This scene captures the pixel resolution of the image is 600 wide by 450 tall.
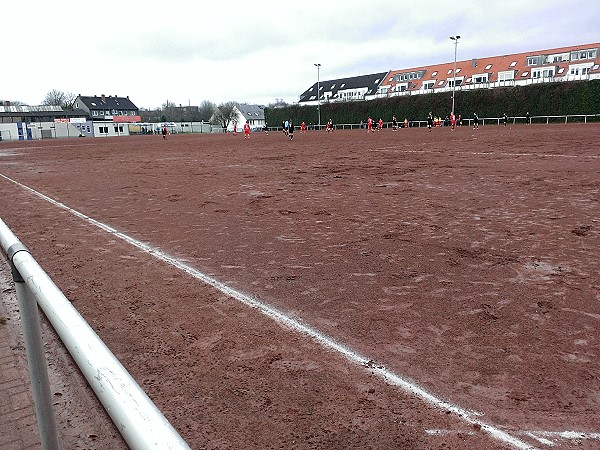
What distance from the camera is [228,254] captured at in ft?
22.3

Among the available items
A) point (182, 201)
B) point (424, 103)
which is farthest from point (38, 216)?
point (424, 103)

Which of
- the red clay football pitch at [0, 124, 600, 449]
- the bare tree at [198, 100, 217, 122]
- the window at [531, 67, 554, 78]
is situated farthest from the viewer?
the bare tree at [198, 100, 217, 122]

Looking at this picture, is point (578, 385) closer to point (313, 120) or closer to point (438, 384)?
point (438, 384)

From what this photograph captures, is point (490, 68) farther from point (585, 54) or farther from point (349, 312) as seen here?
point (349, 312)

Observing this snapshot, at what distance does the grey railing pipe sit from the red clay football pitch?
165cm

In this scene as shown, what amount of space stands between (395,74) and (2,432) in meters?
108

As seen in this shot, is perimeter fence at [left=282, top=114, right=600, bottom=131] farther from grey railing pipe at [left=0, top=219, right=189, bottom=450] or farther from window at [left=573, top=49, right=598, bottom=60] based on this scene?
grey railing pipe at [left=0, top=219, right=189, bottom=450]

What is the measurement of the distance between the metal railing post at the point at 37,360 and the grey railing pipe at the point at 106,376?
9 cm

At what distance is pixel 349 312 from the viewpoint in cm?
476

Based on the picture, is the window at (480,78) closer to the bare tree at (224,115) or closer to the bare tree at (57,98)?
the bare tree at (224,115)

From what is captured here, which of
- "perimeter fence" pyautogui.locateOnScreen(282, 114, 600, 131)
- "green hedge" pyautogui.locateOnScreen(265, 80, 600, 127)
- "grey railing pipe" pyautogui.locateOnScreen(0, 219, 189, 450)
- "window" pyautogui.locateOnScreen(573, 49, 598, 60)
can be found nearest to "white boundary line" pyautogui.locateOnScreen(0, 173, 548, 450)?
"grey railing pipe" pyautogui.locateOnScreen(0, 219, 189, 450)

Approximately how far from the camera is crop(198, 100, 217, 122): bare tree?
13743cm

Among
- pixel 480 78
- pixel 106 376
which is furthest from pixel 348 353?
pixel 480 78

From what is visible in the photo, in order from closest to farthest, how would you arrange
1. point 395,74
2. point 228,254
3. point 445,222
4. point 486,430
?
point 486,430 < point 228,254 < point 445,222 < point 395,74
